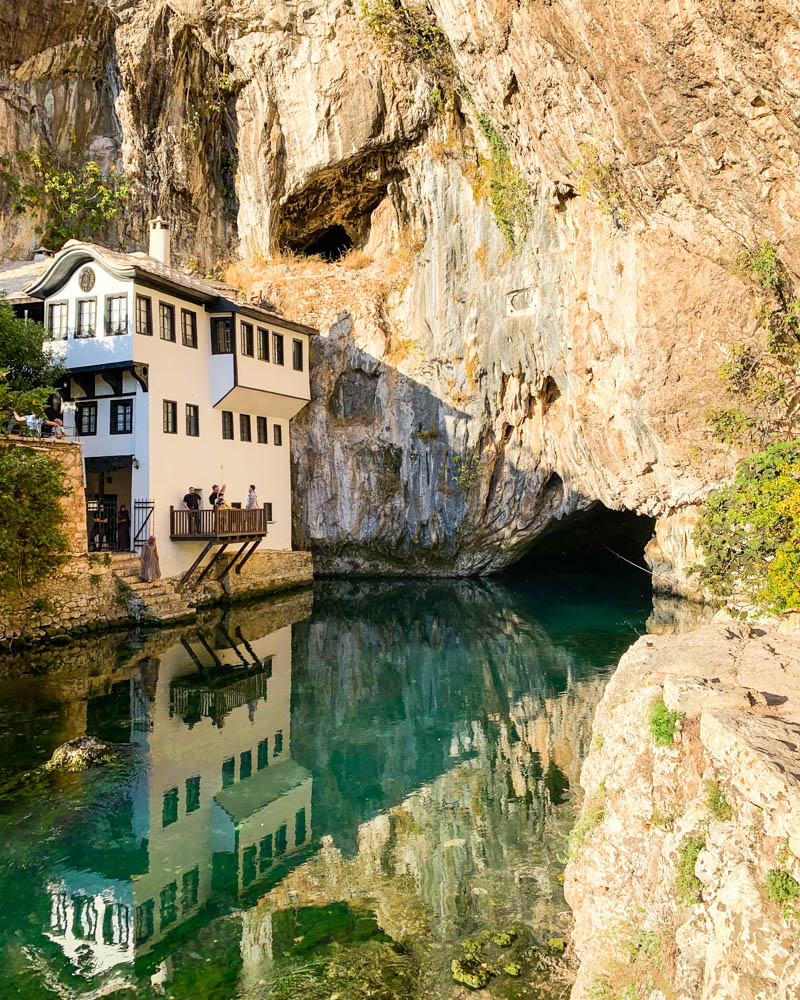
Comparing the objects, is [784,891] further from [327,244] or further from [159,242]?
[327,244]

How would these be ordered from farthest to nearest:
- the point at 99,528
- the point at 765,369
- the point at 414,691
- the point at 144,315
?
the point at 144,315, the point at 99,528, the point at 765,369, the point at 414,691

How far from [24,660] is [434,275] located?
2083 cm

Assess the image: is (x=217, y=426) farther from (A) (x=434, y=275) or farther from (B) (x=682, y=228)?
(B) (x=682, y=228)

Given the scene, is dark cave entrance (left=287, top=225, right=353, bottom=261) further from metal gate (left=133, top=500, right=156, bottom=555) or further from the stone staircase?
the stone staircase

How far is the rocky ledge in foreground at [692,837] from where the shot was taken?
169 inches

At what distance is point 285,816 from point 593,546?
33.3 metres

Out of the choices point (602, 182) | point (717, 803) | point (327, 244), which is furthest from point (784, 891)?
point (327, 244)

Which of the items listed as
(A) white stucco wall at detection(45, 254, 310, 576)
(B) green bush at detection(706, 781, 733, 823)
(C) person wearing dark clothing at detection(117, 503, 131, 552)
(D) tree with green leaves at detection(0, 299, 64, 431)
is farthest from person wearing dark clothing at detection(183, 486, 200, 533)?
(B) green bush at detection(706, 781, 733, 823)

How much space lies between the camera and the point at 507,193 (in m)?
26.9

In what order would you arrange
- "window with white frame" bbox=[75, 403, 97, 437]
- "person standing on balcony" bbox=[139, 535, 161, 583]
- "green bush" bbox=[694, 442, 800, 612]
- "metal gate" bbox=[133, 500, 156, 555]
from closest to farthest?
"green bush" bbox=[694, 442, 800, 612] → "person standing on balcony" bbox=[139, 535, 161, 583] → "metal gate" bbox=[133, 500, 156, 555] → "window with white frame" bbox=[75, 403, 97, 437]

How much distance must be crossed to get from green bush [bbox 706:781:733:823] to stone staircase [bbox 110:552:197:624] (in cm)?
1912

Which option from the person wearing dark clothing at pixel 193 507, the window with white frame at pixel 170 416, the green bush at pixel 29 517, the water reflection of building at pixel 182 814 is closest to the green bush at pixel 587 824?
the water reflection of building at pixel 182 814

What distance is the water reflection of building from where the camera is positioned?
299 inches

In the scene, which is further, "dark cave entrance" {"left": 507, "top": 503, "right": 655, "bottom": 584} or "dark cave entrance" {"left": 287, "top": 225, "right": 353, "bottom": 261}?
"dark cave entrance" {"left": 507, "top": 503, "right": 655, "bottom": 584}
